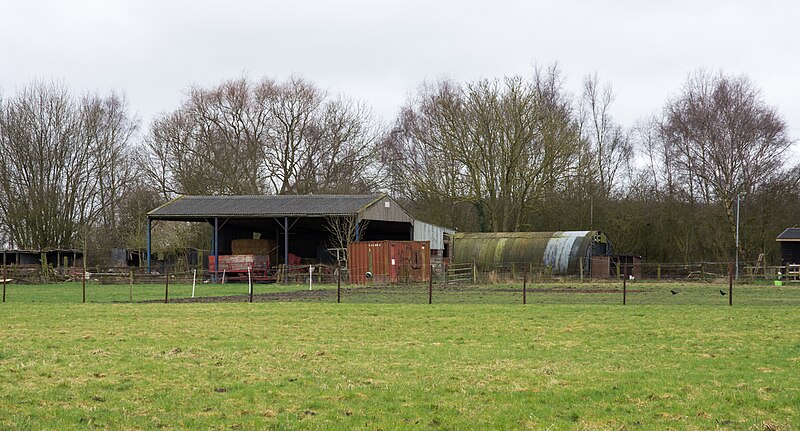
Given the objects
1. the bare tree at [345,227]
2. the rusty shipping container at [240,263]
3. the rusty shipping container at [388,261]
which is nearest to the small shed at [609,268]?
the rusty shipping container at [388,261]

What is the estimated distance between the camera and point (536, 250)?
51.7 meters

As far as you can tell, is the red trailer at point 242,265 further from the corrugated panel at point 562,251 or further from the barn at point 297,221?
the corrugated panel at point 562,251

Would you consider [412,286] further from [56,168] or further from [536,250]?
[56,168]

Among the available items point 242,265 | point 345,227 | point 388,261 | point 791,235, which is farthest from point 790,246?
point 242,265

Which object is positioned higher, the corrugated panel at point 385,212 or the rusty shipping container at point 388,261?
the corrugated panel at point 385,212

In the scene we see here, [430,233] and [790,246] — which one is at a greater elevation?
[430,233]

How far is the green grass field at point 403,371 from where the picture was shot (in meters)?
9.24

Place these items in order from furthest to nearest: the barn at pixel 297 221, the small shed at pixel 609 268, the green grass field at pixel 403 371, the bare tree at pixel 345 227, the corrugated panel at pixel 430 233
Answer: the corrugated panel at pixel 430 233 → the barn at pixel 297 221 → the small shed at pixel 609 268 → the bare tree at pixel 345 227 → the green grass field at pixel 403 371

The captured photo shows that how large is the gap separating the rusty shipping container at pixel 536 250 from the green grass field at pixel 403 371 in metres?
28.8

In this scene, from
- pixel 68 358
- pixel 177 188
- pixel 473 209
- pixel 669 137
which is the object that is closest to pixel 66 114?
pixel 177 188

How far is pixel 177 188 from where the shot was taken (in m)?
67.5

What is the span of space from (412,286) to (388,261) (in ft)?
14.7

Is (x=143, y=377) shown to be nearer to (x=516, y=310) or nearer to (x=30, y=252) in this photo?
(x=516, y=310)

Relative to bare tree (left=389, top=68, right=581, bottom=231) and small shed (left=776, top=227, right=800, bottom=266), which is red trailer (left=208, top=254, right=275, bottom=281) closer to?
bare tree (left=389, top=68, right=581, bottom=231)
